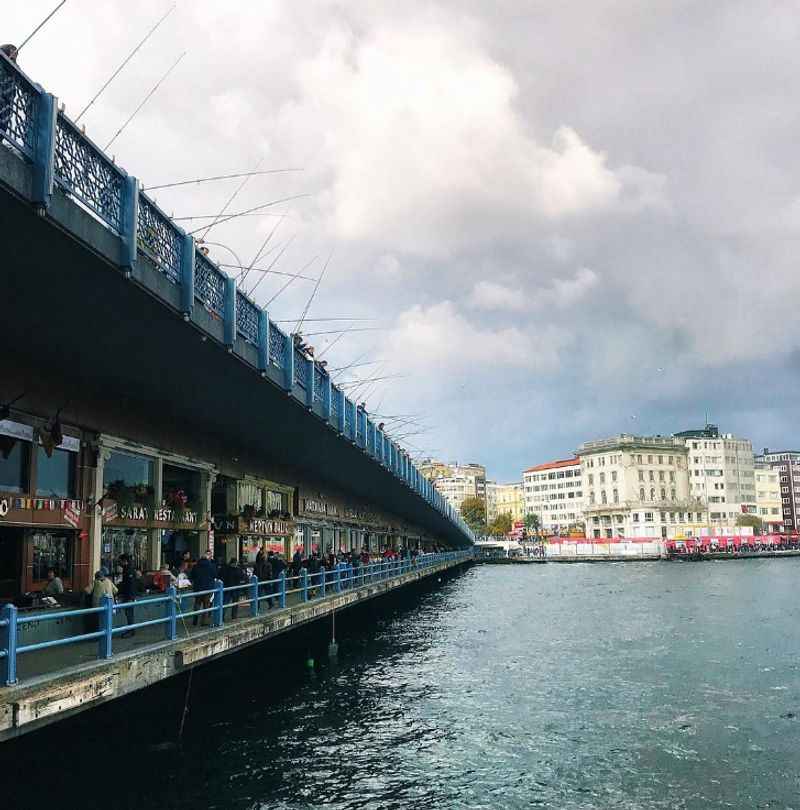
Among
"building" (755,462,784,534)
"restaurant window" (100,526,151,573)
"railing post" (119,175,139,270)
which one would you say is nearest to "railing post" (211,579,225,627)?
"restaurant window" (100,526,151,573)

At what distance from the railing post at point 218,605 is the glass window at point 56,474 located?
390 cm

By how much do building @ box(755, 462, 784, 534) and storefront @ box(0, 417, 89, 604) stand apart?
610 feet

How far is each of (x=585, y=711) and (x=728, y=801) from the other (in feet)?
20.9

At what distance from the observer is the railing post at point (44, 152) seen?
A: 10164 mm

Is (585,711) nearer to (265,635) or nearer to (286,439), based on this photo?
(265,635)

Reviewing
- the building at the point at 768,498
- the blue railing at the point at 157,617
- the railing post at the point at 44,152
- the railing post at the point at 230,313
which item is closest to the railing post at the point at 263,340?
the railing post at the point at 230,313

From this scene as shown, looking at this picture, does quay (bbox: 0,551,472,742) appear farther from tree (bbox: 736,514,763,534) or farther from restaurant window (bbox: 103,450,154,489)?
tree (bbox: 736,514,763,534)

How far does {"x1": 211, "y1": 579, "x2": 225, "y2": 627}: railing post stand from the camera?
52.9ft

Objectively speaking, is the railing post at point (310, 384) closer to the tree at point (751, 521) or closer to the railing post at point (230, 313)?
the railing post at point (230, 313)

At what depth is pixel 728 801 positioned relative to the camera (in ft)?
43.3

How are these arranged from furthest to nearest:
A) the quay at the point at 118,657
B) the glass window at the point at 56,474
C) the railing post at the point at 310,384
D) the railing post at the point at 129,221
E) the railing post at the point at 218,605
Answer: the railing post at the point at 310,384, the glass window at the point at 56,474, the railing post at the point at 218,605, the railing post at the point at 129,221, the quay at the point at 118,657

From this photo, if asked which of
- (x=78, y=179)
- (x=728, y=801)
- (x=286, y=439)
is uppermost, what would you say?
(x=78, y=179)

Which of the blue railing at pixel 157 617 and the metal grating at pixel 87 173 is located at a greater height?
the metal grating at pixel 87 173

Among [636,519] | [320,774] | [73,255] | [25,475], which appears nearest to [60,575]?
[25,475]
